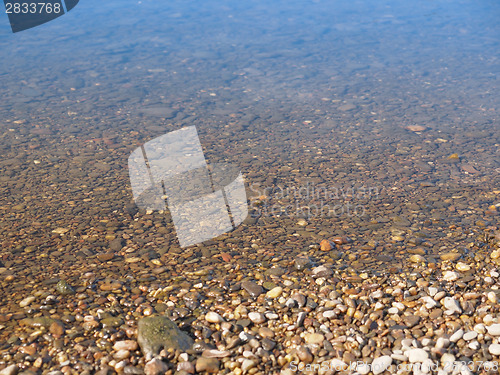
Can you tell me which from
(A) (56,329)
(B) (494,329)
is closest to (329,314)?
(B) (494,329)

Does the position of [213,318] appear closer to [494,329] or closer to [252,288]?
[252,288]

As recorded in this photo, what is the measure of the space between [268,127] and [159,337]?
550 centimetres

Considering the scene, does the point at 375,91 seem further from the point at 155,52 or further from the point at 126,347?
the point at 126,347

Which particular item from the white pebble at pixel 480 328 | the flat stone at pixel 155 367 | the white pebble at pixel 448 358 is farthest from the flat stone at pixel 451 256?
the flat stone at pixel 155 367

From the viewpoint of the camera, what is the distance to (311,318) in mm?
3381

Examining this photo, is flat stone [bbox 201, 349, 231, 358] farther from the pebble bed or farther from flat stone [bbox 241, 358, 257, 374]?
flat stone [bbox 241, 358, 257, 374]

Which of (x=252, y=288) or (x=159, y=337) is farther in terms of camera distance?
(x=252, y=288)

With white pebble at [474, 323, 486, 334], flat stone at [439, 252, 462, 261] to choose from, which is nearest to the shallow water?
flat stone at [439, 252, 462, 261]

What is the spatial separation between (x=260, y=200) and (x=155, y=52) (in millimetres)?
8380

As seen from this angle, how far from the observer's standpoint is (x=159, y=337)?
312 centimetres

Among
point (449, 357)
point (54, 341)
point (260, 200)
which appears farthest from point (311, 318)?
point (260, 200)

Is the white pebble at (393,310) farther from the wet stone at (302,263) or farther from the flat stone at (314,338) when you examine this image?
the wet stone at (302,263)

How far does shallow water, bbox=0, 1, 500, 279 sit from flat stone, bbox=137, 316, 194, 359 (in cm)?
118

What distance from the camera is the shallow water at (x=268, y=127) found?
188 inches
